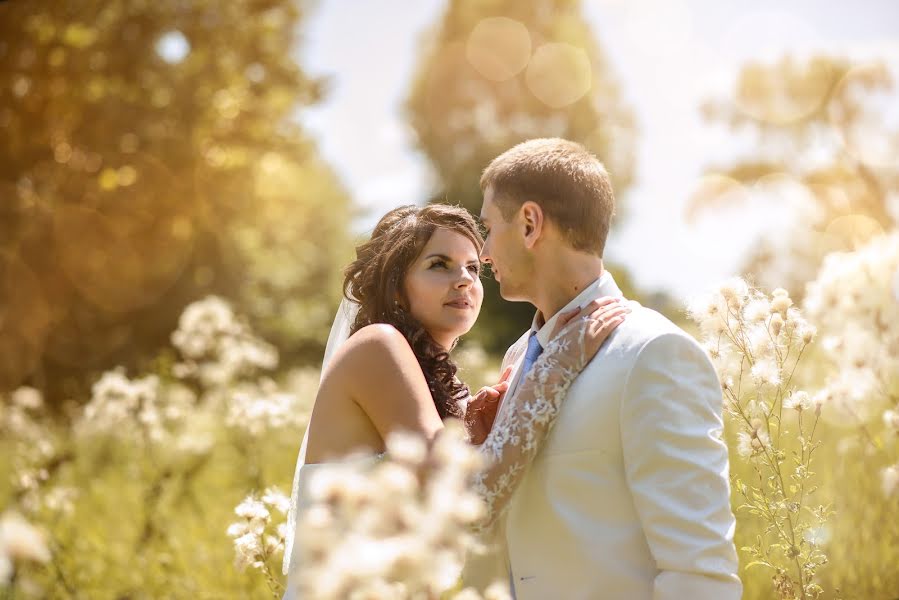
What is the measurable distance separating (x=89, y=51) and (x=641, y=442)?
12387mm

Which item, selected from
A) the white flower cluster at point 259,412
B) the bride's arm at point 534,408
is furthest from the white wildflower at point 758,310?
the white flower cluster at point 259,412

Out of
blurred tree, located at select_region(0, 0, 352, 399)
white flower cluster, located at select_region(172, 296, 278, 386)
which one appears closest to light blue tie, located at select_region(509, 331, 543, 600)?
white flower cluster, located at select_region(172, 296, 278, 386)

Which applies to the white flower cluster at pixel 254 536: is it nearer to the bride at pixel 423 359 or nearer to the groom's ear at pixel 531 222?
the bride at pixel 423 359

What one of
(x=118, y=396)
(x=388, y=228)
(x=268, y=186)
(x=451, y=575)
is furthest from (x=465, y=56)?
(x=451, y=575)

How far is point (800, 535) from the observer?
274 centimetres

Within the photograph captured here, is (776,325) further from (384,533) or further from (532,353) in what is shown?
(384,533)

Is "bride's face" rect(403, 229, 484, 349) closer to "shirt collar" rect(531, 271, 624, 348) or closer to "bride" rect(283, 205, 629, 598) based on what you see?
"bride" rect(283, 205, 629, 598)

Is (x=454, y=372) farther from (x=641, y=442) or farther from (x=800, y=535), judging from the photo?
(x=800, y=535)

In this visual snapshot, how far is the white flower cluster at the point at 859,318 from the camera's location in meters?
3.20

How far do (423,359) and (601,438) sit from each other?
1.00 m

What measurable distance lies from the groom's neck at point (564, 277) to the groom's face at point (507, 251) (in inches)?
2.4

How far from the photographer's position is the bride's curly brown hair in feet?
9.72

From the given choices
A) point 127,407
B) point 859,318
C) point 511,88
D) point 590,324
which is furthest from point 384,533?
point 511,88

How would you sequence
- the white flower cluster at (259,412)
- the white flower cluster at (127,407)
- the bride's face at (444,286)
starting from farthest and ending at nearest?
the white flower cluster at (127,407), the white flower cluster at (259,412), the bride's face at (444,286)
